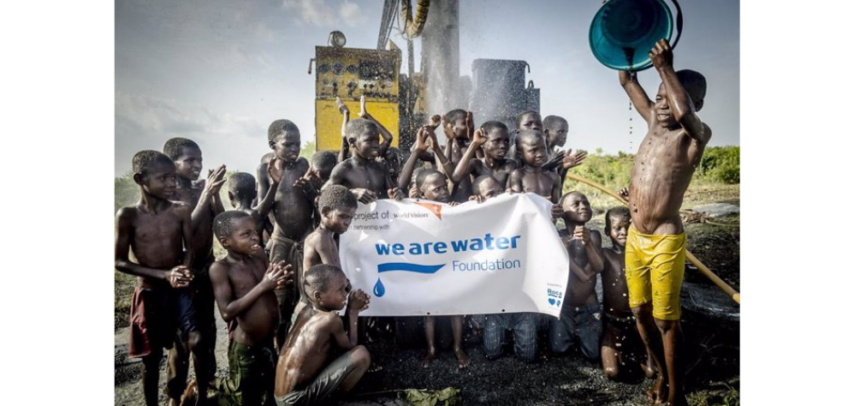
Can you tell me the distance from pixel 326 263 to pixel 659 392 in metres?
2.54

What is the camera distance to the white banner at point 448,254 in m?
3.80

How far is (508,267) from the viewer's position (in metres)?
3.81

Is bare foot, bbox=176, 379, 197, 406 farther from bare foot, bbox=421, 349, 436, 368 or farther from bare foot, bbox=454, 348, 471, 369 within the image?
bare foot, bbox=454, 348, 471, 369

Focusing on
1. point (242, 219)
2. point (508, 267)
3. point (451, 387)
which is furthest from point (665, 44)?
point (242, 219)

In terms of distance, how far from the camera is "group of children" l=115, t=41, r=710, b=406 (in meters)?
2.89

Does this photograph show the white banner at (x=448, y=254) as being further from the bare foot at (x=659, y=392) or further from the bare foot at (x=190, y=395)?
the bare foot at (x=190, y=395)

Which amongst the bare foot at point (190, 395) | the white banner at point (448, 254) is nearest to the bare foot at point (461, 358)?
the white banner at point (448, 254)

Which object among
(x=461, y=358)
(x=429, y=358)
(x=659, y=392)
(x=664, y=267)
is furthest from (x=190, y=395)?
(x=664, y=267)

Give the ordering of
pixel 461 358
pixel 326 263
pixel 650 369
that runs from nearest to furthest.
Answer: pixel 326 263 < pixel 650 369 < pixel 461 358

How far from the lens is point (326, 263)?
328 cm

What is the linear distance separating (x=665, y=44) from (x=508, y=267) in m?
1.99

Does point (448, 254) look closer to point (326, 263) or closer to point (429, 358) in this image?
point (429, 358)

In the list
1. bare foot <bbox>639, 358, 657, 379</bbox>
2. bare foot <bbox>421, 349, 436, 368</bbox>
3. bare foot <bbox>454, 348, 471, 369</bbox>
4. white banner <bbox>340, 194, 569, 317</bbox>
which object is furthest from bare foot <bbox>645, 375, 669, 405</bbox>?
bare foot <bbox>421, 349, 436, 368</bbox>

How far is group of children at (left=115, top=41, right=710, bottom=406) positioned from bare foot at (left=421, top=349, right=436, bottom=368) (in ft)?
0.04
